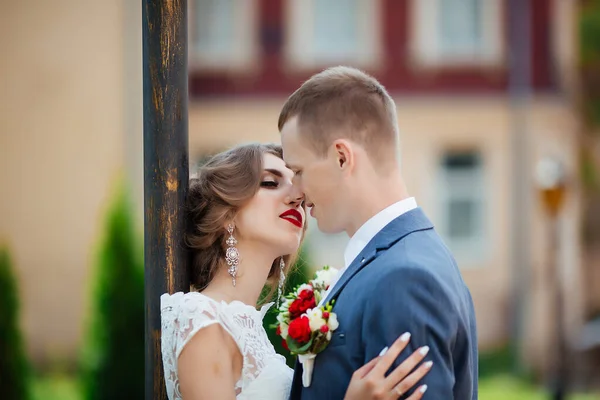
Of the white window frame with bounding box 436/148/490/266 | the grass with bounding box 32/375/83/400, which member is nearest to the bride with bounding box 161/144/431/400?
the grass with bounding box 32/375/83/400

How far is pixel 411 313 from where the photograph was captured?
8.09 ft

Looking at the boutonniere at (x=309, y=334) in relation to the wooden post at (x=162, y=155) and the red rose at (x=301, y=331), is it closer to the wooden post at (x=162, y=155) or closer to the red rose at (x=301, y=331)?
the red rose at (x=301, y=331)

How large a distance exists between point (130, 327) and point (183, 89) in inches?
205

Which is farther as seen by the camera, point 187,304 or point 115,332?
point 115,332

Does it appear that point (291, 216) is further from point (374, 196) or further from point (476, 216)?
point (476, 216)

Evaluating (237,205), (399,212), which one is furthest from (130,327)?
(399,212)

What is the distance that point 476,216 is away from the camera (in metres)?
19.1

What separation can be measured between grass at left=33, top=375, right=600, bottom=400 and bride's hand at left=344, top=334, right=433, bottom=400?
7054mm

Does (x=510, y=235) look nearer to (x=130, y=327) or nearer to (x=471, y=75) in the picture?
(x=471, y=75)

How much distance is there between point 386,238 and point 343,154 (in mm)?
282

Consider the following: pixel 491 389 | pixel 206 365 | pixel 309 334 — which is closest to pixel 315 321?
pixel 309 334

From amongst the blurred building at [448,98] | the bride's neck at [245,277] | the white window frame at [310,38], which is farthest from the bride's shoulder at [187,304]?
the white window frame at [310,38]

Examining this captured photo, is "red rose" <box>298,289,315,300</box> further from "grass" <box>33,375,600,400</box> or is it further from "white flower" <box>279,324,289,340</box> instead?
"grass" <box>33,375,600,400</box>

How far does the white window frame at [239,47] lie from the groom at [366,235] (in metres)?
16.4
